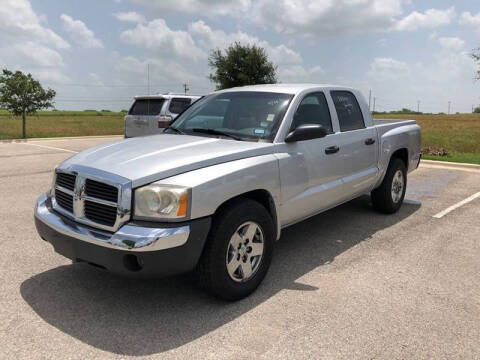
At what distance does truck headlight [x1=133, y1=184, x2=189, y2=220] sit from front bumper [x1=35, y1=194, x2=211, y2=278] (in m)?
0.07

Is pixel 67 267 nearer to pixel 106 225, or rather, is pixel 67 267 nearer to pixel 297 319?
pixel 106 225

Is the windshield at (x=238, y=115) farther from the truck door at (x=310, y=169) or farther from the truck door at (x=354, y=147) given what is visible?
the truck door at (x=354, y=147)

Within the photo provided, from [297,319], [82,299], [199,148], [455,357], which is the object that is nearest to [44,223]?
[82,299]

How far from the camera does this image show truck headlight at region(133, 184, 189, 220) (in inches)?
118

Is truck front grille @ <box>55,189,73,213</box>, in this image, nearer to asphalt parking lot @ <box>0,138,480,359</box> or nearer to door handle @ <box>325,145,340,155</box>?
asphalt parking lot @ <box>0,138,480,359</box>

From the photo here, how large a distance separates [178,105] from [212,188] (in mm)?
8438

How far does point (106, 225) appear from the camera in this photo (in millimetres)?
3098

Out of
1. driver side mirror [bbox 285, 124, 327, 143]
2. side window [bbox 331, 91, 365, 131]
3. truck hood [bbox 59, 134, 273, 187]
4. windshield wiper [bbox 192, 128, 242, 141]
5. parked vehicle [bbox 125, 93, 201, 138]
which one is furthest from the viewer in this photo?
parked vehicle [bbox 125, 93, 201, 138]

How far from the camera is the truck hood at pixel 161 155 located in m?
3.14

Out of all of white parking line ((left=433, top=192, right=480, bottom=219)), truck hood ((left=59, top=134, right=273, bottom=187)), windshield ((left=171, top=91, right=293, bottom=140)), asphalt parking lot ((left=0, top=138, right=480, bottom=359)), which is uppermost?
windshield ((left=171, top=91, right=293, bottom=140))

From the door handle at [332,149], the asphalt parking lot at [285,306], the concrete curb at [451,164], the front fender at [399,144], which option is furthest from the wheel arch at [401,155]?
the concrete curb at [451,164]

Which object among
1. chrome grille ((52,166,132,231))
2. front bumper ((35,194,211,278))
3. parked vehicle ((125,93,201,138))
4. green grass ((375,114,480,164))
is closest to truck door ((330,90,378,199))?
front bumper ((35,194,211,278))

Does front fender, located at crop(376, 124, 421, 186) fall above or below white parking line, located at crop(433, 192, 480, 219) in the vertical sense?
above

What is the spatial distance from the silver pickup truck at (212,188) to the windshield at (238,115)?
0.04ft
